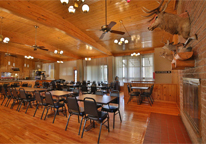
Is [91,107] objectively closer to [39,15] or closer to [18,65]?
[39,15]

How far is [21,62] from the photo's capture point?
535 inches

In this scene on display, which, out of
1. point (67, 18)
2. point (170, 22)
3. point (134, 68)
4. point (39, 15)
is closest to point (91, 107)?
point (170, 22)

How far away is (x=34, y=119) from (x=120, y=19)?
4.69 meters

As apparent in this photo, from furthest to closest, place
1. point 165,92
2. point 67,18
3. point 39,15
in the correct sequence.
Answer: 1. point 165,92
2. point 67,18
3. point 39,15

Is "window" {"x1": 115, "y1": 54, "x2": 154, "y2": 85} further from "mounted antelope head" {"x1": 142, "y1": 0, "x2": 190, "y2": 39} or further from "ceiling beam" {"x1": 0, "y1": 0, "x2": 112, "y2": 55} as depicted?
"mounted antelope head" {"x1": 142, "y1": 0, "x2": 190, "y2": 39}

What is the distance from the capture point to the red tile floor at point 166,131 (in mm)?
2354

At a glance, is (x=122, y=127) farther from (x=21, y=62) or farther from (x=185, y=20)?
(x=21, y=62)

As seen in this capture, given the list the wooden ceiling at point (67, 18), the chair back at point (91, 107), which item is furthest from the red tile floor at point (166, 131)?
the wooden ceiling at point (67, 18)

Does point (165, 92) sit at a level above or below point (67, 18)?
below

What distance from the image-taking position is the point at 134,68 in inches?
375

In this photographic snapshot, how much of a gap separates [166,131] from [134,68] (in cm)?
713

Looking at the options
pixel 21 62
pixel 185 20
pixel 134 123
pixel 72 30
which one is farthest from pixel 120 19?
pixel 21 62

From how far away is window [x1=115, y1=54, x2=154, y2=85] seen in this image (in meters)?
8.92

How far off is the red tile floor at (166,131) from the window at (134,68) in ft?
19.1
